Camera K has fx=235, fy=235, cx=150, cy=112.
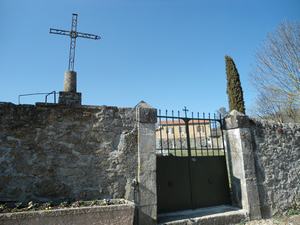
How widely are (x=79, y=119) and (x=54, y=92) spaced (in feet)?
3.54

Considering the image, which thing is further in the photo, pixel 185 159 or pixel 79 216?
pixel 185 159

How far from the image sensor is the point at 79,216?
2912 mm

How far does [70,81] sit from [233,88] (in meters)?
8.20

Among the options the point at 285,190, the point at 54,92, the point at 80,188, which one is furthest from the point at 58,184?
the point at 285,190

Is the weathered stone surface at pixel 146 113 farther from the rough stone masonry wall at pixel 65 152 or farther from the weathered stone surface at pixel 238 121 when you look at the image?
the weathered stone surface at pixel 238 121

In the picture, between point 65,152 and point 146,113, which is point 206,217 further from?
point 65,152

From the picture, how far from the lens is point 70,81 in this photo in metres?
6.68

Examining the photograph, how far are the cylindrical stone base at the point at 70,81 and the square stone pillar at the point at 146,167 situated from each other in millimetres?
3108

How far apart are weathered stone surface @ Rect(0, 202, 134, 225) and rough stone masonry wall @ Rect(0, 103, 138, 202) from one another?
2.15ft

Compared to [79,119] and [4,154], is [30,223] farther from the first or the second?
[79,119]

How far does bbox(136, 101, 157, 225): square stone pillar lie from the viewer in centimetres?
377

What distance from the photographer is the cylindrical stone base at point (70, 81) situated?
661cm

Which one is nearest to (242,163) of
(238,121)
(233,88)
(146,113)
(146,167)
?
(238,121)

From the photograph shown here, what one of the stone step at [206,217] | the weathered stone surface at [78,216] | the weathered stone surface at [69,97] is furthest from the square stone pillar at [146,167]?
the weathered stone surface at [69,97]
